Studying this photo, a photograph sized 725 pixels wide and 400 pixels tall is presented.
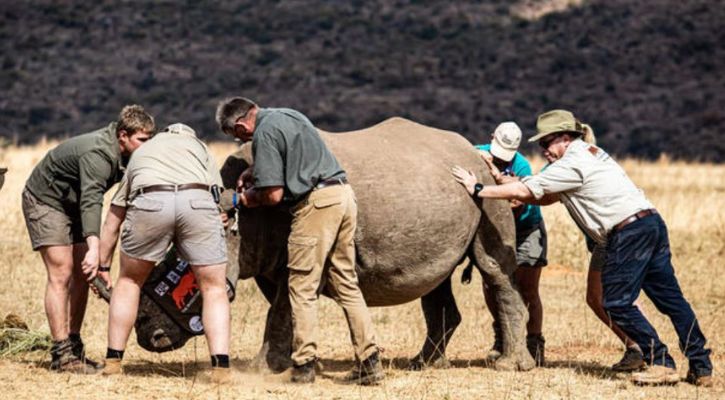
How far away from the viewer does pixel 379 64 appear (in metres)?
54.9

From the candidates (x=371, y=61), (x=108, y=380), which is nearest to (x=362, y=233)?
(x=108, y=380)

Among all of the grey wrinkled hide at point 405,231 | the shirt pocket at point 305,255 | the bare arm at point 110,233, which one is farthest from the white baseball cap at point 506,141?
the bare arm at point 110,233

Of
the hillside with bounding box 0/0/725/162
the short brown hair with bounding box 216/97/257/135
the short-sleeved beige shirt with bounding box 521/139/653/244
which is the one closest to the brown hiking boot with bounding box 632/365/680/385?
the short-sleeved beige shirt with bounding box 521/139/653/244

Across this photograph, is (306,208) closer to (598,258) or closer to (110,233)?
(110,233)

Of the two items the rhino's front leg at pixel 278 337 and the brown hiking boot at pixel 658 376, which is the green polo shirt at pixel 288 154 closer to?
the rhino's front leg at pixel 278 337

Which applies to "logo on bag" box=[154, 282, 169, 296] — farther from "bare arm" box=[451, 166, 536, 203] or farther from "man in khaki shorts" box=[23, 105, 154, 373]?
"bare arm" box=[451, 166, 536, 203]

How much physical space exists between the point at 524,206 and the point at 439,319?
1.35 metres

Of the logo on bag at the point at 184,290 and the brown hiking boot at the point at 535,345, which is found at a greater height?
the logo on bag at the point at 184,290

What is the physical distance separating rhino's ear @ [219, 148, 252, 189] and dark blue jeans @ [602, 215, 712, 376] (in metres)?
3.07

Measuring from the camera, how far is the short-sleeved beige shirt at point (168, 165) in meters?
9.05

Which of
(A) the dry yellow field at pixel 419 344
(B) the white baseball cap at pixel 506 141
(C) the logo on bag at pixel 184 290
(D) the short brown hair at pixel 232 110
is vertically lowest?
(A) the dry yellow field at pixel 419 344

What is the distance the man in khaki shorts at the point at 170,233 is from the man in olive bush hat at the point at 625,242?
2.45m

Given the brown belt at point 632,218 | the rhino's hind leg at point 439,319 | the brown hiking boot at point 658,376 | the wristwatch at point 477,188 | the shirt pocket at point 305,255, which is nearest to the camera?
the shirt pocket at point 305,255

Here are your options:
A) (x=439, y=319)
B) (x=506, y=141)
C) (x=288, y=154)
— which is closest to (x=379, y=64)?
(x=439, y=319)
